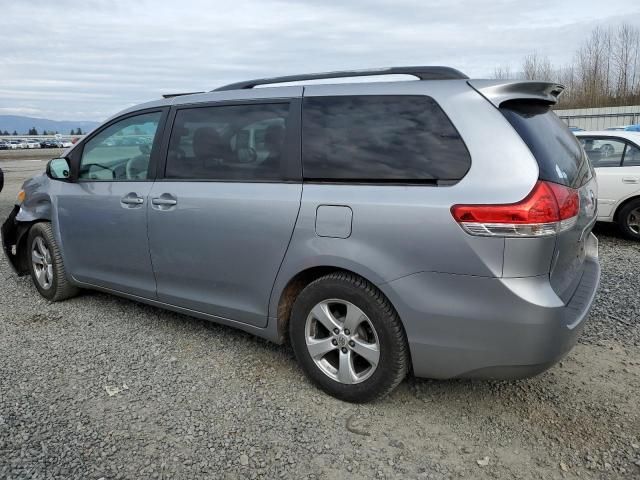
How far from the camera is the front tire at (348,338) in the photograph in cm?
283

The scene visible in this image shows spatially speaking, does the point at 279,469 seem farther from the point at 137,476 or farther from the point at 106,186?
the point at 106,186

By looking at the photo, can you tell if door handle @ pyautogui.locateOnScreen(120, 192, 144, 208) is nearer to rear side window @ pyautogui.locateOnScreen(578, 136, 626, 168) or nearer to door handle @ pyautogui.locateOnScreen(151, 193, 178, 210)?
door handle @ pyautogui.locateOnScreen(151, 193, 178, 210)

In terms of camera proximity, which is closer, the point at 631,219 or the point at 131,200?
the point at 131,200

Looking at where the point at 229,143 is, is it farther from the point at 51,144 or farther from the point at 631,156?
the point at 51,144

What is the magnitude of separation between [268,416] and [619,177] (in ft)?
21.1

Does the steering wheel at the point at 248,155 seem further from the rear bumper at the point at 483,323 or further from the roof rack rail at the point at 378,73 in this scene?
the rear bumper at the point at 483,323

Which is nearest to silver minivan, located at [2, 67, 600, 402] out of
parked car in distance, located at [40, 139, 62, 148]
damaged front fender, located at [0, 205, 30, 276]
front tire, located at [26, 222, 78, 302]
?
front tire, located at [26, 222, 78, 302]

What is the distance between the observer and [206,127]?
361cm

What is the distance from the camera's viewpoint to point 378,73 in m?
3.14

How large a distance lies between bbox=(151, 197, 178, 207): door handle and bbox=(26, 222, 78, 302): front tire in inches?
58.3

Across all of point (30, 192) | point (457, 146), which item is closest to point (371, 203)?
point (457, 146)

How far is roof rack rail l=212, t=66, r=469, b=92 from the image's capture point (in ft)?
9.66

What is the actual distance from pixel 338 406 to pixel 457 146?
5.14 feet

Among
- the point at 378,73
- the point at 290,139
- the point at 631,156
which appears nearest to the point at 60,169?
the point at 290,139
